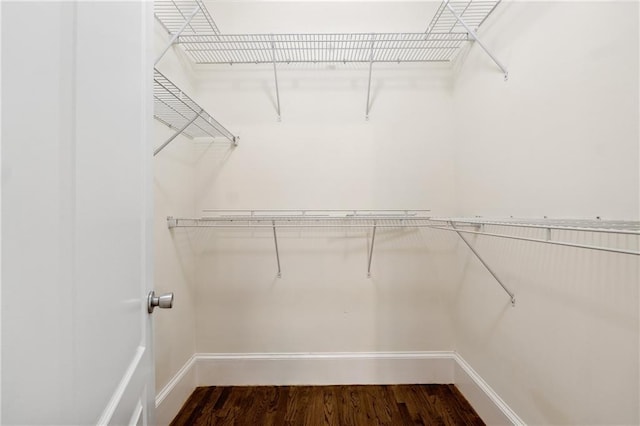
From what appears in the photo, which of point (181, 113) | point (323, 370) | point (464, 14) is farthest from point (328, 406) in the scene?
point (464, 14)


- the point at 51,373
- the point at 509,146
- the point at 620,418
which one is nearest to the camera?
the point at 51,373

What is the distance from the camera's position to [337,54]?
1735mm

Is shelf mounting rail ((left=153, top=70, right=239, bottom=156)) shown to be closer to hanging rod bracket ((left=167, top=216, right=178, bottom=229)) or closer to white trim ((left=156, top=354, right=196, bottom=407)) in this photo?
hanging rod bracket ((left=167, top=216, right=178, bottom=229))

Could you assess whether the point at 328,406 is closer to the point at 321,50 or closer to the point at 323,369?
the point at 323,369

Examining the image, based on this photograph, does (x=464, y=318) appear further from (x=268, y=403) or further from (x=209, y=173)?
(x=209, y=173)

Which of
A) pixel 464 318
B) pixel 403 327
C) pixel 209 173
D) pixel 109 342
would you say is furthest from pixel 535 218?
pixel 209 173

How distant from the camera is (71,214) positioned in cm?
39

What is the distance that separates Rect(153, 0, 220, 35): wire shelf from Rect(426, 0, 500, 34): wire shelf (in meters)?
1.27

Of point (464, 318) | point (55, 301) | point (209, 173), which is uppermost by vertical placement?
point (209, 173)

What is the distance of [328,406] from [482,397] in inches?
33.2

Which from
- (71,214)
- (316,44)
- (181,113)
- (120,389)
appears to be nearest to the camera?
(71,214)

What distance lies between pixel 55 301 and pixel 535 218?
1454 millimetres

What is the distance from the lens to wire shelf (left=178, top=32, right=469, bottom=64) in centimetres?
162

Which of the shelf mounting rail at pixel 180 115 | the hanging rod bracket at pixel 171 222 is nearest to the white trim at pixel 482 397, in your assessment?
the hanging rod bracket at pixel 171 222
